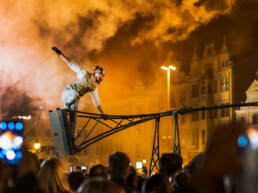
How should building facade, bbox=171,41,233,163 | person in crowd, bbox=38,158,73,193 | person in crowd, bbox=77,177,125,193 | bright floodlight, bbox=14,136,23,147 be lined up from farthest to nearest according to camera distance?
building facade, bbox=171,41,233,163 < bright floodlight, bbox=14,136,23,147 < person in crowd, bbox=38,158,73,193 < person in crowd, bbox=77,177,125,193

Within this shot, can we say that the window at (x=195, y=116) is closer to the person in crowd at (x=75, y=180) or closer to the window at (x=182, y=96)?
the window at (x=182, y=96)

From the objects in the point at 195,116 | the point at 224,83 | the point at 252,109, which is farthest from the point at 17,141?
the point at 195,116

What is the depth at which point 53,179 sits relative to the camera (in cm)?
421

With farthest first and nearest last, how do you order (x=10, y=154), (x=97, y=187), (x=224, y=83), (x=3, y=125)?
1. (x=224, y=83)
2. (x=3, y=125)
3. (x=10, y=154)
4. (x=97, y=187)

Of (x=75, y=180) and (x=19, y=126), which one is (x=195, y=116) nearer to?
(x=19, y=126)

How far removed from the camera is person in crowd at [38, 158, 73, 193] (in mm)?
4160

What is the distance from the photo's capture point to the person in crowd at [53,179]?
416 centimetres

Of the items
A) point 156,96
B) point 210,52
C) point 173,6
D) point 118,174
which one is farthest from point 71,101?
point 156,96

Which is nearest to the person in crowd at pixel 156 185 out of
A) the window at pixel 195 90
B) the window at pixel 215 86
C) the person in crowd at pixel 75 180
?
the person in crowd at pixel 75 180

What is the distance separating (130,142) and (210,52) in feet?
57.7

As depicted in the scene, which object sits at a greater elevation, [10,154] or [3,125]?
[3,125]

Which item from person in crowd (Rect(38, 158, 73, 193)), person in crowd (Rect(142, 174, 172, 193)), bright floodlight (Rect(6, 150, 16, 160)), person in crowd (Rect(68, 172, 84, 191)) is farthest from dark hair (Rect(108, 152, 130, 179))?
bright floodlight (Rect(6, 150, 16, 160))

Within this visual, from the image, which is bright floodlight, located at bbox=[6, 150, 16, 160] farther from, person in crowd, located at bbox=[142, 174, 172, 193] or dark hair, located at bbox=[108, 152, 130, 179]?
person in crowd, located at bbox=[142, 174, 172, 193]

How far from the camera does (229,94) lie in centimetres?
4700
